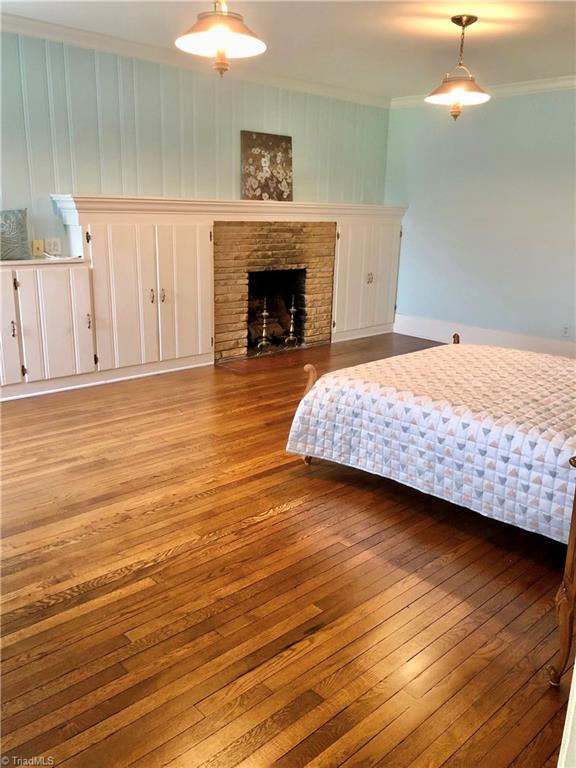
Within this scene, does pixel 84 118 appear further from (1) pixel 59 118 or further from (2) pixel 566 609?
(2) pixel 566 609

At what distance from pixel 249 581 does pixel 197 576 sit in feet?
0.70

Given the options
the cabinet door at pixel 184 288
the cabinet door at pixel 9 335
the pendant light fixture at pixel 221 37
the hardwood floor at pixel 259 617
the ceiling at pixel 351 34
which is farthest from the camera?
the cabinet door at pixel 184 288


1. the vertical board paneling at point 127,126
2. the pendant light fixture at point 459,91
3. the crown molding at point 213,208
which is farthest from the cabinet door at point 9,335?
the pendant light fixture at point 459,91

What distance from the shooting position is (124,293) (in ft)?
16.3

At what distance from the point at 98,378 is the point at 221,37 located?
3.13 metres

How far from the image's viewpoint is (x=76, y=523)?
2.84 m

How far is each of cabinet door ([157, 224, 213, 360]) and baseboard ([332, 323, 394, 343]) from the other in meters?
1.74

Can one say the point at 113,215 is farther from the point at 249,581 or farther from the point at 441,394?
the point at 249,581

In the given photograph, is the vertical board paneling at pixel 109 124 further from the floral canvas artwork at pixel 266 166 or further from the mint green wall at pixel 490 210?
the mint green wall at pixel 490 210

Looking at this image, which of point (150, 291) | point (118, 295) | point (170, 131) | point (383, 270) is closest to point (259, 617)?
point (118, 295)

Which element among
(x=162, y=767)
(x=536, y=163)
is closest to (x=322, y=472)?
(x=162, y=767)

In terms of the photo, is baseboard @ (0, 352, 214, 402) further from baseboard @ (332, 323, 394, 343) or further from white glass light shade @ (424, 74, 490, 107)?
white glass light shade @ (424, 74, 490, 107)

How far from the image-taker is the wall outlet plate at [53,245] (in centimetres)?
477

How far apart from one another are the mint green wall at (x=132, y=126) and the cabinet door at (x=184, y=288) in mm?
494
